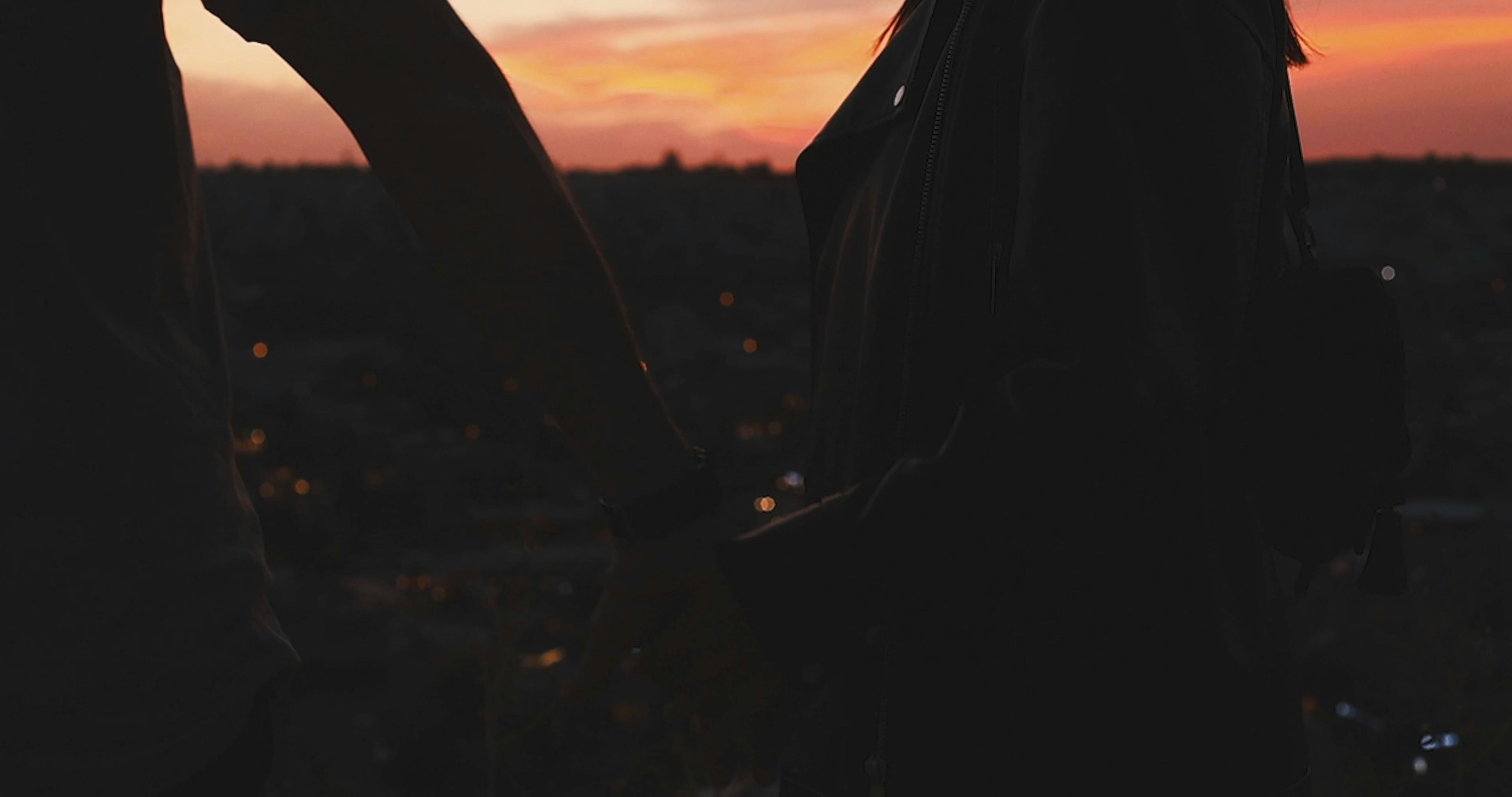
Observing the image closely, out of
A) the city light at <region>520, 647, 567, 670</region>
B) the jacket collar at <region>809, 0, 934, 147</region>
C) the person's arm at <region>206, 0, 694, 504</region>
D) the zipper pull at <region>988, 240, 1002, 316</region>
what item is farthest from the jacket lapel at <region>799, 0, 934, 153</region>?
the city light at <region>520, 647, 567, 670</region>

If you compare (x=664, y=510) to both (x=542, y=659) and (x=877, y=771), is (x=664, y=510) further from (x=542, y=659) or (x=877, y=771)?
(x=542, y=659)

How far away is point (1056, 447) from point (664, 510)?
42 cm

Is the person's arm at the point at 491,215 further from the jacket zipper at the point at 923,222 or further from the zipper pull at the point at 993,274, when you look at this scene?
the zipper pull at the point at 993,274

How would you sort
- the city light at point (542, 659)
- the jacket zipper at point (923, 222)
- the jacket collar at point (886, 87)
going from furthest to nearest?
the city light at point (542, 659) → the jacket collar at point (886, 87) → the jacket zipper at point (923, 222)

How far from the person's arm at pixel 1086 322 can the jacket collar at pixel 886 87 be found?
34 centimetres

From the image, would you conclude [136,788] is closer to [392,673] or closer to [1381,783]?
[1381,783]

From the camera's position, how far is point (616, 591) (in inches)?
52.7

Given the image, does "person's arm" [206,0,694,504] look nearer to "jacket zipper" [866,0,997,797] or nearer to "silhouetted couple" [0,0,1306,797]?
"silhouetted couple" [0,0,1306,797]

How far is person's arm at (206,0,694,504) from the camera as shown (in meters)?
1.31

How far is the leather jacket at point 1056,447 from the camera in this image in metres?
1.20

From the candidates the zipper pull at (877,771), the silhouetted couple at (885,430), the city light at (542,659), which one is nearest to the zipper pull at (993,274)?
the silhouetted couple at (885,430)

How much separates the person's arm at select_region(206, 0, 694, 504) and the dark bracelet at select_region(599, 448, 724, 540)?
0.04 feet

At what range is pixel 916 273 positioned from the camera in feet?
4.65

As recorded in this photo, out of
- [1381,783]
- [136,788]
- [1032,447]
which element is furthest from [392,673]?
[1032,447]
